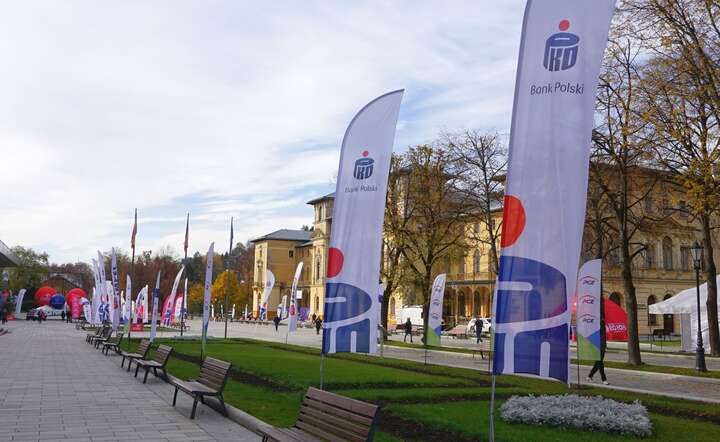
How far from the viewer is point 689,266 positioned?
68.3 m

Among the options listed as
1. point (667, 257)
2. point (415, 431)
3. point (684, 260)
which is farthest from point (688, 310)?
point (684, 260)

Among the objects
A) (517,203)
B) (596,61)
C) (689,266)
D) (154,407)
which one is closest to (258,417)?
(154,407)

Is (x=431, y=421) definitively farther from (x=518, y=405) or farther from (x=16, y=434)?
(x=16, y=434)

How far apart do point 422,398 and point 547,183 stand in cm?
790

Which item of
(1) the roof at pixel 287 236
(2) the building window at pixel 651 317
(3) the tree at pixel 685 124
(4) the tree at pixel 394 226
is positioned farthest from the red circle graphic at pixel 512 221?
(1) the roof at pixel 287 236

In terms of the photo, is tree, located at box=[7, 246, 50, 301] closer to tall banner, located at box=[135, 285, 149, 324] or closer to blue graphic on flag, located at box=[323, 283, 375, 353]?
tall banner, located at box=[135, 285, 149, 324]

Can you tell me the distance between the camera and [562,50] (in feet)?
24.5

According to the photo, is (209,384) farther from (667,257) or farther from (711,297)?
(667,257)

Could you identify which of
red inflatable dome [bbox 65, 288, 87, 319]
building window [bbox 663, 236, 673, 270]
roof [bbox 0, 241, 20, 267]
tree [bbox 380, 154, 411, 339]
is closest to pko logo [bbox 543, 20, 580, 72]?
tree [bbox 380, 154, 411, 339]

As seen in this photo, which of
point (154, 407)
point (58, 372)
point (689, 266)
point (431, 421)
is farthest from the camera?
point (689, 266)

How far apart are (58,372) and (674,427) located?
1592cm

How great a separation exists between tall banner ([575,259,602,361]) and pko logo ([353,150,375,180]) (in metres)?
8.68

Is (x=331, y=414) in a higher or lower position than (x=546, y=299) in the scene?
lower

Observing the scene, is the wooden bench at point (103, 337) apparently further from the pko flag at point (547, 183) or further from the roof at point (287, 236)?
the roof at point (287, 236)
